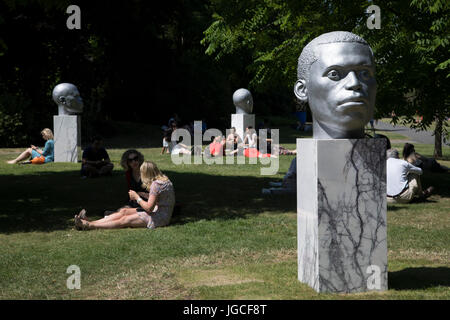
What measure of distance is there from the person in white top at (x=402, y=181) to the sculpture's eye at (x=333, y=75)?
6112 mm

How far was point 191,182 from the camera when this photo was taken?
1397 cm

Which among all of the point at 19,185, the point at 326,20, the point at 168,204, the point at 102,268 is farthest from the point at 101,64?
the point at 102,268

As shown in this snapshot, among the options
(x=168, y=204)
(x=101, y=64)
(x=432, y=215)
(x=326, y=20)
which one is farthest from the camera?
(x=101, y=64)

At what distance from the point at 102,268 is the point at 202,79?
105ft

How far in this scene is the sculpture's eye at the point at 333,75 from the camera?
533cm

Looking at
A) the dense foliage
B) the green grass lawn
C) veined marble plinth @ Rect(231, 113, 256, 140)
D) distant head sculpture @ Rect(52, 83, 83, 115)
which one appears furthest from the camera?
veined marble plinth @ Rect(231, 113, 256, 140)

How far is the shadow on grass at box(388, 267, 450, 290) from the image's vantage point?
221 inches

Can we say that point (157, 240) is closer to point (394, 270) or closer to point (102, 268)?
point (102, 268)

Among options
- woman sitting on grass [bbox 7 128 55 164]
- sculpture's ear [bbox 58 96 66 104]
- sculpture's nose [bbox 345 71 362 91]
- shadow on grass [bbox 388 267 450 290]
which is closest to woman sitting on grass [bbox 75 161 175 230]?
shadow on grass [bbox 388 267 450 290]

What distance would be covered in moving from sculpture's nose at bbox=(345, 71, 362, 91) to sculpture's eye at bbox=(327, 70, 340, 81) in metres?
0.11

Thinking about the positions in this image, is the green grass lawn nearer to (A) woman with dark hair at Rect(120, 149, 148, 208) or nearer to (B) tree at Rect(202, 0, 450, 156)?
(A) woman with dark hair at Rect(120, 149, 148, 208)

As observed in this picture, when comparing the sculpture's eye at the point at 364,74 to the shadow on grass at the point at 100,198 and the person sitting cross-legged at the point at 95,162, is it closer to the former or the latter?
the shadow on grass at the point at 100,198

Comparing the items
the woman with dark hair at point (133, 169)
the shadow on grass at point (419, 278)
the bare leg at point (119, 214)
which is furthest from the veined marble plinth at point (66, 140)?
the shadow on grass at point (419, 278)

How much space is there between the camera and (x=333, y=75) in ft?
17.5
